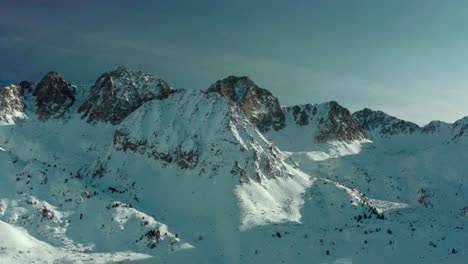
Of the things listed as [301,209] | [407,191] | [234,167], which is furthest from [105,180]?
[407,191]

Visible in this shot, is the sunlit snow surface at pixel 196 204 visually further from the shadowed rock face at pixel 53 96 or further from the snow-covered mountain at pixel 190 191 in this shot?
the shadowed rock face at pixel 53 96

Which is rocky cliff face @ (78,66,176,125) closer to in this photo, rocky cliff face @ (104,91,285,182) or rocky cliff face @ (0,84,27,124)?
rocky cliff face @ (0,84,27,124)

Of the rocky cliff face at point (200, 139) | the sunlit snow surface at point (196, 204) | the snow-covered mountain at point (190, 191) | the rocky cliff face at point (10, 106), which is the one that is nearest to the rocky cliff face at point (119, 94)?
the snow-covered mountain at point (190, 191)

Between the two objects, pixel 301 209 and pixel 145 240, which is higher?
pixel 301 209

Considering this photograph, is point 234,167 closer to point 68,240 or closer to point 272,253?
point 272,253

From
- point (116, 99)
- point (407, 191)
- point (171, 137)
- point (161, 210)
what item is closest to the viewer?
point (161, 210)
